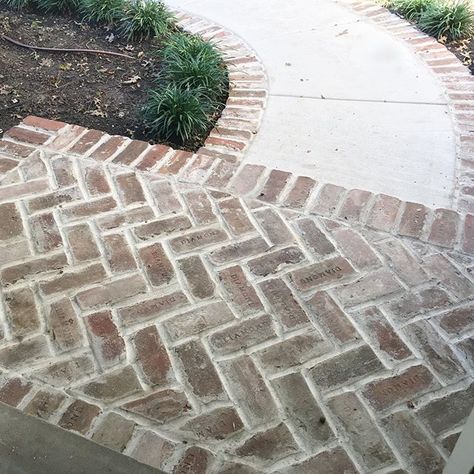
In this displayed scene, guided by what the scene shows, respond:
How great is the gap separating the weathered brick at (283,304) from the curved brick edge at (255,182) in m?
0.47

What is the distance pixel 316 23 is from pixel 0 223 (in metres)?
2.75

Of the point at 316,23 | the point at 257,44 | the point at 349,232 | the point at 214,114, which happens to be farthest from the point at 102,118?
the point at 316,23

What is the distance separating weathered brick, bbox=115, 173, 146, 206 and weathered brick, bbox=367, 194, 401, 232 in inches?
39.4

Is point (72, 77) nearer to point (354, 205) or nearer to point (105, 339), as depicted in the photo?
point (354, 205)

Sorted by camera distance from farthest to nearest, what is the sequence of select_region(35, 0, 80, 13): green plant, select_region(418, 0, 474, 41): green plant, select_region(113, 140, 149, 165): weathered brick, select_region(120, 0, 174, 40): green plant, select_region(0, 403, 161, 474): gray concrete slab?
select_region(35, 0, 80, 13): green plant
select_region(418, 0, 474, 41): green plant
select_region(120, 0, 174, 40): green plant
select_region(113, 140, 149, 165): weathered brick
select_region(0, 403, 161, 474): gray concrete slab

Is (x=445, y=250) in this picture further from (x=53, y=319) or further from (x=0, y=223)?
(x=0, y=223)

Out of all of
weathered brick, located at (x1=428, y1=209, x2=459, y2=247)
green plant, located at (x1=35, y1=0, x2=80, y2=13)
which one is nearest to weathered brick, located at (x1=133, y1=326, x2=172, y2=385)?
weathered brick, located at (x1=428, y1=209, x2=459, y2=247)

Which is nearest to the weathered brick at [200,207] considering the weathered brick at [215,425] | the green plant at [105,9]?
the weathered brick at [215,425]

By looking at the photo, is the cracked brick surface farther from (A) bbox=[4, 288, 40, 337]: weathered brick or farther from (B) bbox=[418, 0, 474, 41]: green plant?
(B) bbox=[418, 0, 474, 41]: green plant

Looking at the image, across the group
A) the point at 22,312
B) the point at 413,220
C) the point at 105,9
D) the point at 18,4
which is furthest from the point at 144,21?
the point at 22,312

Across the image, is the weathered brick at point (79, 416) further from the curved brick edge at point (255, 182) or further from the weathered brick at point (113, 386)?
the curved brick edge at point (255, 182)

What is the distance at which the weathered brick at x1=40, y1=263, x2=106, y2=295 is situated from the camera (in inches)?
81.8

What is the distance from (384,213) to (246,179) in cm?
64

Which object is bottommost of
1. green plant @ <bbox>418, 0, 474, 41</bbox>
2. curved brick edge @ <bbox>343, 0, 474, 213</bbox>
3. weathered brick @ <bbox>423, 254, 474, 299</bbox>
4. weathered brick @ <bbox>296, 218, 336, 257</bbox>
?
weathered brick @ <bbox>296, 218, 336, 257</bbox>
